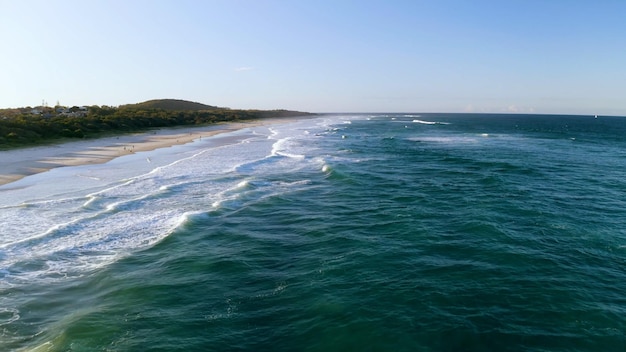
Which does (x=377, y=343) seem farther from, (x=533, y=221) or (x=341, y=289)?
(x=533, y=221)

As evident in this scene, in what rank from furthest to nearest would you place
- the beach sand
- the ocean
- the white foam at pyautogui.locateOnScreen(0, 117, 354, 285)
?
1. the beach sand
2. the white foam at pyautogui.locateOnScreen(0, 117, 354, 285)
3. the ocean

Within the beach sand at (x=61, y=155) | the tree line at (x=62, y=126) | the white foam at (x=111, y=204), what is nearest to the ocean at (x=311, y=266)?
the white foam at (x=111, y=204)

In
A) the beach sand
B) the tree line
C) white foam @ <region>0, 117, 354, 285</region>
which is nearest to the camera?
white foam @ <region>0, 117, 354, 285</region>

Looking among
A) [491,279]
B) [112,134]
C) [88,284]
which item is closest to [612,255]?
[491,279]

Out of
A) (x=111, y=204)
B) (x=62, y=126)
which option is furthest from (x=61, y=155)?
(x=111, y=204)

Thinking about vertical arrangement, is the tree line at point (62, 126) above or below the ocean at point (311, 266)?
above

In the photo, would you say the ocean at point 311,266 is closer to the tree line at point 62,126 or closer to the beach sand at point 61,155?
the beach sand at point 61,155

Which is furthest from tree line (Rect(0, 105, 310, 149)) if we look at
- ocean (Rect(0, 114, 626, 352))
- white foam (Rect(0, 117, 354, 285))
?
ocean (Rect(0, 114, 626, 352))

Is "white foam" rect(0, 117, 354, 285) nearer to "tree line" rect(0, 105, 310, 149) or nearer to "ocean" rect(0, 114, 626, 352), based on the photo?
"ocean" rect(0, 114, 626, 352)

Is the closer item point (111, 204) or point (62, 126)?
point (111, 204)

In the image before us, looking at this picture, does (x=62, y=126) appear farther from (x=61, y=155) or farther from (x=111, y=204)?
(x=111, y=204)
